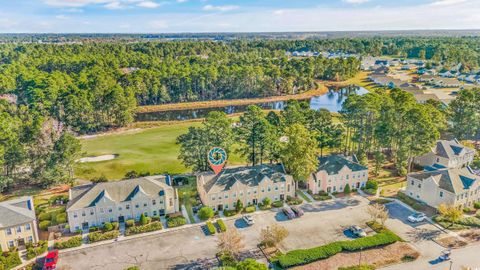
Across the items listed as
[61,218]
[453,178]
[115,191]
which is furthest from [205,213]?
[453,178]

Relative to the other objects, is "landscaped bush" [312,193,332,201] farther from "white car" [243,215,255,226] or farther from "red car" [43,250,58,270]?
"red car" [43,250,58,270]

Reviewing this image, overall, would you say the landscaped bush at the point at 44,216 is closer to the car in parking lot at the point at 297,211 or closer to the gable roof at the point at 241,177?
the gable roof at the point at 241,177

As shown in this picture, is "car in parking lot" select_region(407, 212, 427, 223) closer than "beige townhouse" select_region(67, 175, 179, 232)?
Answer: No

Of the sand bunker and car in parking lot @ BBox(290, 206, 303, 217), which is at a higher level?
the sand bunker

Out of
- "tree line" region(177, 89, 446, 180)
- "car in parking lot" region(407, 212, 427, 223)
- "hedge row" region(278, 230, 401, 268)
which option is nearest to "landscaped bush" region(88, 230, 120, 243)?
"tree line" region(177, 89, 446, 180)

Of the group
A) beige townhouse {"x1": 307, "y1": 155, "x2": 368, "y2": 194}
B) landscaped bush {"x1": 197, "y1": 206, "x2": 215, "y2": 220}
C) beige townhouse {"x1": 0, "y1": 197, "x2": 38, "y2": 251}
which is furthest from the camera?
beige townhouse {"x1": 307, "y1": 155, "x2": 368, "y2": 194}

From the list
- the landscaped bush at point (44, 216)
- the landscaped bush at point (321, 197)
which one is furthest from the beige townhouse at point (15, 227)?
the landscaped bush at point (321, 197)

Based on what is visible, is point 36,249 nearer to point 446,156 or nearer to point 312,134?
point 312,134

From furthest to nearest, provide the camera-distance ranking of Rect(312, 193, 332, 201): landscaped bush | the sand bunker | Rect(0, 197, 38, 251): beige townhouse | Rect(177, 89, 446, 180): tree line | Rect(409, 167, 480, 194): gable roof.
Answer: the sand bunker, Rect(177, 89, 446, 180): tree line, Rect(312, 193, 332, 201): landscaped bush, Rect(409, 167, 480, 194): gable roof, Rect(0, 197, 38, 251): beige townhouse
